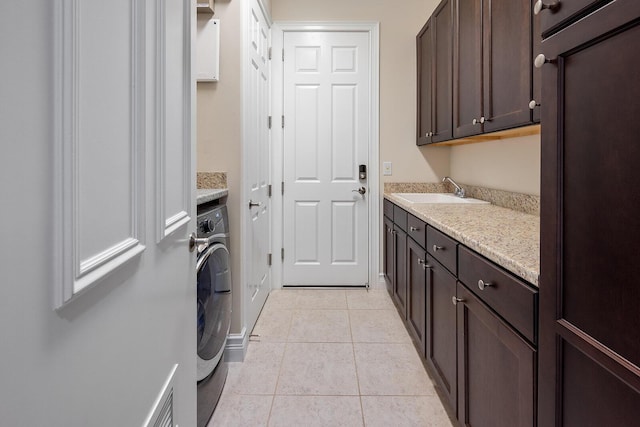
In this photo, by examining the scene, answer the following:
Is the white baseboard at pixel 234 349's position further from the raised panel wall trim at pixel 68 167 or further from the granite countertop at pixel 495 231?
the raised panel wall trim at pixel 68 167

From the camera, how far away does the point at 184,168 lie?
0.98 meters

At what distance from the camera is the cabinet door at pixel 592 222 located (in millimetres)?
600

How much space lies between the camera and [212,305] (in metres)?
1.65

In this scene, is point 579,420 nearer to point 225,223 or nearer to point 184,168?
point 184,168

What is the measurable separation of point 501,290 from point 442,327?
66cm

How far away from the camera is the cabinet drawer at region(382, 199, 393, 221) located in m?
3.04

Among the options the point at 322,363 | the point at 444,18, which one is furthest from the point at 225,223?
the point at 444,18

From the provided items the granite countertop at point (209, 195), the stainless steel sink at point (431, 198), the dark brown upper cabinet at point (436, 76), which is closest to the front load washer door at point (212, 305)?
the granite countertop at point (209, 195)

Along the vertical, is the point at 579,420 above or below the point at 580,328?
below

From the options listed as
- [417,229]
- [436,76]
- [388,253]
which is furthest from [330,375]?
[436,76]

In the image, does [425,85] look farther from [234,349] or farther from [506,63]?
[234,349]

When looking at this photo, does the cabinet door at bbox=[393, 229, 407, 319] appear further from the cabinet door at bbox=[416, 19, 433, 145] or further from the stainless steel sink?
the cabinet door at bbox=[416, 19, 433, 145]

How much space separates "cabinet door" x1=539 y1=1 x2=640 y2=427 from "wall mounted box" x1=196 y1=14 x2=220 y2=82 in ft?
5.43

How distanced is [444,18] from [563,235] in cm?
224
